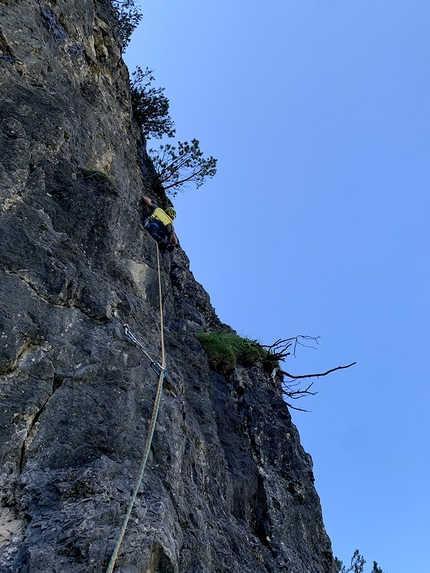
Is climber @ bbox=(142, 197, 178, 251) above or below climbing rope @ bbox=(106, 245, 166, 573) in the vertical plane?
above

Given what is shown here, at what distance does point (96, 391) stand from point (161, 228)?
620cm

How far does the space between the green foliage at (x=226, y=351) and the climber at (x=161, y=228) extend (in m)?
2.12

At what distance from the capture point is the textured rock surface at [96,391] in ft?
14.9

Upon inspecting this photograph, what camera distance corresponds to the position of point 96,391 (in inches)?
223

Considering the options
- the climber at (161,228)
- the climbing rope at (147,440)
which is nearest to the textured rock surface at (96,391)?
the climbing rope at (147,440)

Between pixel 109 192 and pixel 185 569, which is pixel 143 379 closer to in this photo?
pixel 185 569

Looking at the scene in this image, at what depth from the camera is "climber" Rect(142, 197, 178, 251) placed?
1112 cm

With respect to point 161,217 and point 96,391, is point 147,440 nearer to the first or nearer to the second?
point 96,391

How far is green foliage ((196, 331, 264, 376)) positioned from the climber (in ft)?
6.96

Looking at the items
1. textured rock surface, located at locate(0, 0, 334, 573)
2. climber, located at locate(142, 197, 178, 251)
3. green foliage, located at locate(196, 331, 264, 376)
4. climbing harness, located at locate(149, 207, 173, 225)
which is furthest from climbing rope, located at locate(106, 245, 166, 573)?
climbing harness, located at locate(149, 207, 173, 225)

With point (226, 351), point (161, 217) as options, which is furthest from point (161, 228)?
point (226, 351)

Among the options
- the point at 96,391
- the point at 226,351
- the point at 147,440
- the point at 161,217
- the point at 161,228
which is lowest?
the point at 147,440

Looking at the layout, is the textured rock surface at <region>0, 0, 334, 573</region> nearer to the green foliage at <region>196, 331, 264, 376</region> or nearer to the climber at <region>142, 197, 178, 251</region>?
the green foliage at <region>196, 331, 264, 376</region>

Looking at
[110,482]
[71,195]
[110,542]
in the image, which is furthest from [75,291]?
[110,542]
